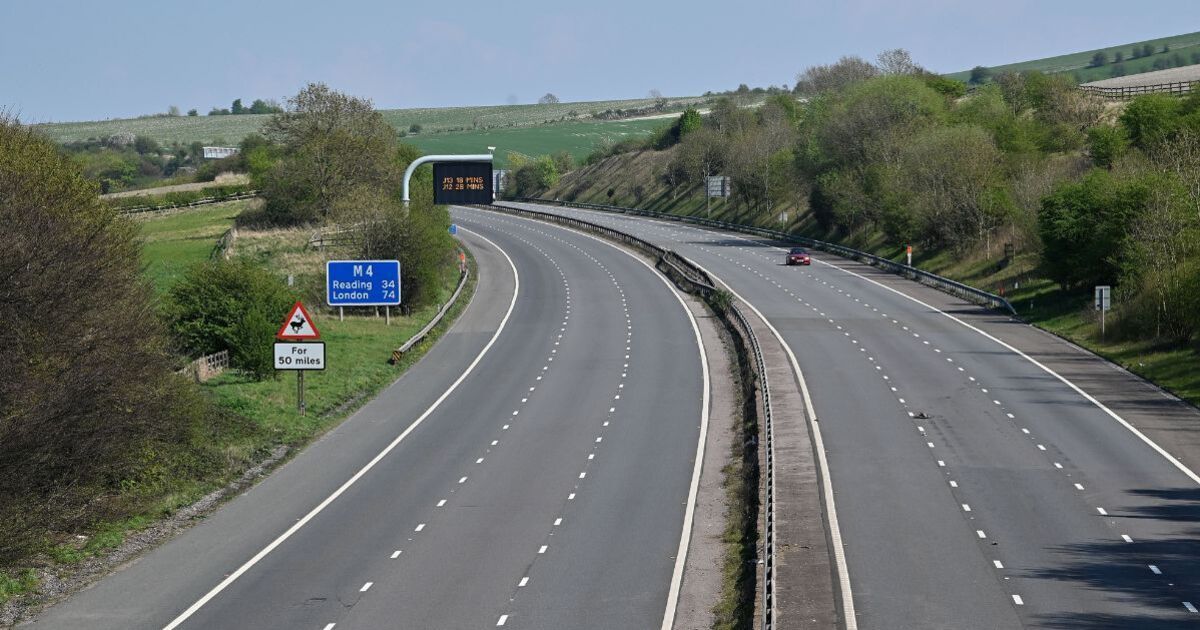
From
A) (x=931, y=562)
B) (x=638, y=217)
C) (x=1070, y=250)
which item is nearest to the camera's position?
(x=931, y=562)

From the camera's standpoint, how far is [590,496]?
3419 centimetres

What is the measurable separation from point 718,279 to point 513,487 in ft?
168

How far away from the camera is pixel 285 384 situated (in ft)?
163

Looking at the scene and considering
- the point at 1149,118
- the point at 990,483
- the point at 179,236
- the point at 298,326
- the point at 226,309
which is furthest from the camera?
the point at 179,236

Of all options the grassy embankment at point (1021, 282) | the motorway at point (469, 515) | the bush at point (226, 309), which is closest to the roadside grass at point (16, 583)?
the motorway at point (469, 515)

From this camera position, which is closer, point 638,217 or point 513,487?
point 513,487

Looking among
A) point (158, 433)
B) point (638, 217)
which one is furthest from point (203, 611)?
point (638, 217)

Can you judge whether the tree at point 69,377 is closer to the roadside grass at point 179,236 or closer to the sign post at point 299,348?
the sign post at point 299,348

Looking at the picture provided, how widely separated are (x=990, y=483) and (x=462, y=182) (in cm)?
3266

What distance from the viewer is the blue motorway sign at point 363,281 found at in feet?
185

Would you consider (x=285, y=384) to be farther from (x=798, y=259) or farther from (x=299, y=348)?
(x=798, y=259)

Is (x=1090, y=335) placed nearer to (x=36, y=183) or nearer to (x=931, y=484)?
(x=931, y=484)

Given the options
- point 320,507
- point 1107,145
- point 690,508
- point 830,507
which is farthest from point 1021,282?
point 320,507

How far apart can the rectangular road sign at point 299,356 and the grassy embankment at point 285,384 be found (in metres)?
1.59
